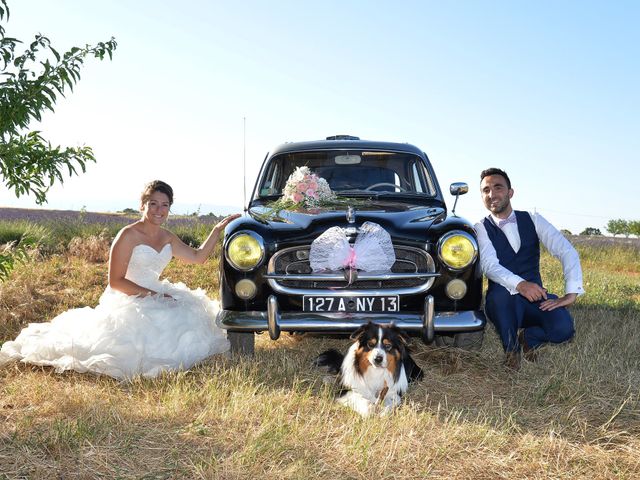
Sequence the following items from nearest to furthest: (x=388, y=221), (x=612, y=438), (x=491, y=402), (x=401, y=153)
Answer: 1. (x=612, y=438)
2. (x=491, y=402)
3. (x=388, y=221)
4. (x=401, y=153)

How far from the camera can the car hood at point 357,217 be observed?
453 centimetres

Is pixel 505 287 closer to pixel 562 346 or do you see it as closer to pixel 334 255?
pixel 562 346

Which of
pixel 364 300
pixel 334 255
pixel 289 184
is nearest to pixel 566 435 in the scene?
pixel 364 300

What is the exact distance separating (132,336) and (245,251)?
4.01ft

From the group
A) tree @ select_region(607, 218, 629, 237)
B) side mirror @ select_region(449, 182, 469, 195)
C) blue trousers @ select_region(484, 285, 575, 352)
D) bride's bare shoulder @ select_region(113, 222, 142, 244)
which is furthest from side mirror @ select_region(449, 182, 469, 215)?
tree @ select_region(607, 218, 629, 237)

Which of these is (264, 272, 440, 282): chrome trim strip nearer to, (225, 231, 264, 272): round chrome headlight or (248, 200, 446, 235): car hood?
(225, 231, 264, 272): round chrome headlight

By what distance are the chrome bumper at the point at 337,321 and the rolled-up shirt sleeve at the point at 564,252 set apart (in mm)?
1159

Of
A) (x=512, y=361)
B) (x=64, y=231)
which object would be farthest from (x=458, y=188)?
(x=64, y=231)

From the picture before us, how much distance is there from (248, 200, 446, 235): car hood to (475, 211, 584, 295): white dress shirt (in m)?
0.46

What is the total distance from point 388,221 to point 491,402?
1.42 metres

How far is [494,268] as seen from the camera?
16.6ft

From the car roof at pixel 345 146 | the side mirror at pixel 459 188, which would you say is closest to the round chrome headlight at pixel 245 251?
the car roof at pixel 345 146

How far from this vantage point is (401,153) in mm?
6051

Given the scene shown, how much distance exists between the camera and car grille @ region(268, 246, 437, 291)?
440 cm
